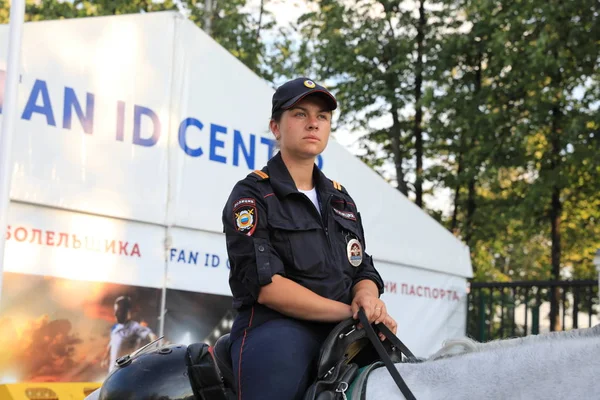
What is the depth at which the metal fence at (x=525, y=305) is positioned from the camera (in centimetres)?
987

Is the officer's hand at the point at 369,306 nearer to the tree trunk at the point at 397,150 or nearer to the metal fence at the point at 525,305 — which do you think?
the metal fence at the point at 525,305

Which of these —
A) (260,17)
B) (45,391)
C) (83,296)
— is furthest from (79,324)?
(260,17)

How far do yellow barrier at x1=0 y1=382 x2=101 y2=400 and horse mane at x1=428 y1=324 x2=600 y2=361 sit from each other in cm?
439

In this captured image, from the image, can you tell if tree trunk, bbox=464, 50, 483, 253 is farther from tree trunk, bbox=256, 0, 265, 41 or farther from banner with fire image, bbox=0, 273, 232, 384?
banner with fire image, bbox=0, 273, 232, 384

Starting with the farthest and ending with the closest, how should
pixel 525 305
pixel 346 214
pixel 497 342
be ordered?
pixel 525 305, pixel 346 214, pixel 497 342

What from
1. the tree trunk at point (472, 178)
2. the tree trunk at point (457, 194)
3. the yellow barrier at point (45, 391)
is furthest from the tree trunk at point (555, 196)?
the yellow barrier at point (45, 391)

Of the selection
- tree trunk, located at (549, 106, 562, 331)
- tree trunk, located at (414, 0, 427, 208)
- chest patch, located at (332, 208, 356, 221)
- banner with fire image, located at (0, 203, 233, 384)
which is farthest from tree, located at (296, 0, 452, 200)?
chest patch, located at (332, 208, 356, 221)

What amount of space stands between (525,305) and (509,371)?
29.0ft

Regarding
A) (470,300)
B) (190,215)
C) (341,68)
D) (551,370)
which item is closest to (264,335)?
(551,370)

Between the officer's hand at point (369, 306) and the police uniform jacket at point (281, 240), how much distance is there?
0.09 m

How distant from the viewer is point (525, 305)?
10.5 m

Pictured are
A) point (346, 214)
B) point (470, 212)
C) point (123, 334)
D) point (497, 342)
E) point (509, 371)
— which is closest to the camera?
point (509, 371)

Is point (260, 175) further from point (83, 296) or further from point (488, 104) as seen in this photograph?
point (488, 104)

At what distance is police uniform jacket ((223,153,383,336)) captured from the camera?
250cm
